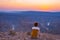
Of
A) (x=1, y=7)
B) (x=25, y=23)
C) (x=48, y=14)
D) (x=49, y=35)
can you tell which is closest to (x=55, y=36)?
(x=49, y=35)

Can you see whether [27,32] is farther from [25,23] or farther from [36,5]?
[36,5]

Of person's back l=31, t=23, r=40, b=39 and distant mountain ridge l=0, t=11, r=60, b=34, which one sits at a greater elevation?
distant mountain ridge l=0, t=11, r=60, b=34

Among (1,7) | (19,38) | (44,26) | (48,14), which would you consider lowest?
(19,38)

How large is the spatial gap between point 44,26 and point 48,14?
19cm

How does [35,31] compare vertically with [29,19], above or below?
below

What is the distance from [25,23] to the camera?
194cm

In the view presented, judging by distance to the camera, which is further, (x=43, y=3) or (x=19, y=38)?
(x=43, y=3)

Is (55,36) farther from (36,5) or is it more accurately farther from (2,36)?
(2,36)

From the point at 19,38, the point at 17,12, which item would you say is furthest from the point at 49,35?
the point at 17,12

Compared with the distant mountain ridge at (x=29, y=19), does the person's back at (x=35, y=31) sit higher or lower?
lower

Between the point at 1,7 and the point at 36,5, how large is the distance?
0.54m

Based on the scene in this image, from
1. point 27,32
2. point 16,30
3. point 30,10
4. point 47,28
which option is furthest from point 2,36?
point 47,28

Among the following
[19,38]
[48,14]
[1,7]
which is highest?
[1,7]

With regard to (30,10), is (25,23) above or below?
below
